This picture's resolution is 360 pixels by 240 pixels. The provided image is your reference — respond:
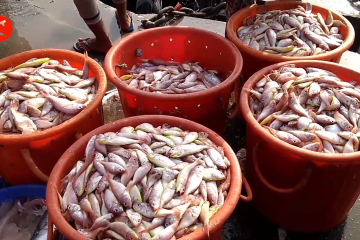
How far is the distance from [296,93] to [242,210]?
90 cm

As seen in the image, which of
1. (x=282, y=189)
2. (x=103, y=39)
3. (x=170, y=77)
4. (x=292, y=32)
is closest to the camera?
(x=282, y=189)

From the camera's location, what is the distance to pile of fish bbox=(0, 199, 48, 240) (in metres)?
2.21

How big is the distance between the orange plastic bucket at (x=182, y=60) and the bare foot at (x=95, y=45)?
1.11m

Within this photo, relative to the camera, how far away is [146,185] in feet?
6.04

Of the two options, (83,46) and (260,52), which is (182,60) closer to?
(260,52)

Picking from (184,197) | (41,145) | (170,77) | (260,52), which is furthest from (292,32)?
Answer: (41,145)

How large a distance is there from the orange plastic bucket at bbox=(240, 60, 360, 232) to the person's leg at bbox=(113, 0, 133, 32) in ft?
7.36

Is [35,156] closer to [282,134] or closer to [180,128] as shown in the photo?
[180,128]

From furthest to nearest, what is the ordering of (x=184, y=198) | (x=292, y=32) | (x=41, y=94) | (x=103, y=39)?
(x=103, y=39)
(x=292, y=32)
(x=41, y=94)
(x=184, y=198)

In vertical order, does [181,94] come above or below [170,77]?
above

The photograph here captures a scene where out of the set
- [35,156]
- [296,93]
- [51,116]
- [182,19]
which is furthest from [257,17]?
[35,156]

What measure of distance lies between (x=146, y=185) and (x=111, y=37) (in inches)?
118

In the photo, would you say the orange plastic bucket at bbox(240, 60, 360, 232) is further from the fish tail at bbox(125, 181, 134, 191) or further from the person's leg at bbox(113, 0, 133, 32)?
the person's leg at bbox(113, 0, 133, 32)

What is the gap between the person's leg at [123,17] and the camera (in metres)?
4.14
